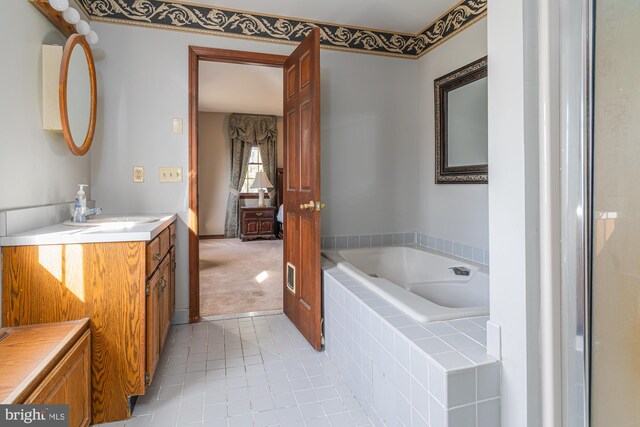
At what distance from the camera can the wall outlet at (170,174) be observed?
2633 millimetres

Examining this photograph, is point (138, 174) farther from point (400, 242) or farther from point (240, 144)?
point (240, 144)

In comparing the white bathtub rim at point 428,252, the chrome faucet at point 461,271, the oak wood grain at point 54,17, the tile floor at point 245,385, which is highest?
the oak wood grain at point 54,17

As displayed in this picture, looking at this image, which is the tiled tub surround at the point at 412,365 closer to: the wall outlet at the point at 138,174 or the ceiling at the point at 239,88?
the wall outlet at the point at 138,174

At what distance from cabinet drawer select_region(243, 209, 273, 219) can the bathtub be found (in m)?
4.23

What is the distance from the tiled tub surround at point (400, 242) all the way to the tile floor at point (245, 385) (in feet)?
2.77

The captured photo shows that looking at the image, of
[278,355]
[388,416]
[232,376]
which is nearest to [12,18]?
[232,376]

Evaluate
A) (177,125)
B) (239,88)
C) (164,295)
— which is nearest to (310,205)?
(164,295)

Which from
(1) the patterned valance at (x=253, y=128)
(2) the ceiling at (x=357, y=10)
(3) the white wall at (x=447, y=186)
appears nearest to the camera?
(3) the white wall at (x=447, y=186)

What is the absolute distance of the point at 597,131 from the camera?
0.92 metres

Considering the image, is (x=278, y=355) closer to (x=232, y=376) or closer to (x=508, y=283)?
(x=232, y=376)

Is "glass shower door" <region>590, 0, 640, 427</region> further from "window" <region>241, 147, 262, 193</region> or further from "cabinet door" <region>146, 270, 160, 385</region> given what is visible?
"window" <region>241, 147, 262, 193</region>

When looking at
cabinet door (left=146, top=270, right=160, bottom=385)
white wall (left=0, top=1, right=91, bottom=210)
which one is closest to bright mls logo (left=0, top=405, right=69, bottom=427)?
cabinet door (left=146, top=270, right=160, bottom=385)

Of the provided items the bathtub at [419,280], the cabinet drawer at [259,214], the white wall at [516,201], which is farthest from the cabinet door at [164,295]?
the cabinet drawer at [259,214]

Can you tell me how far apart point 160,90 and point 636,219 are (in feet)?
9.10
